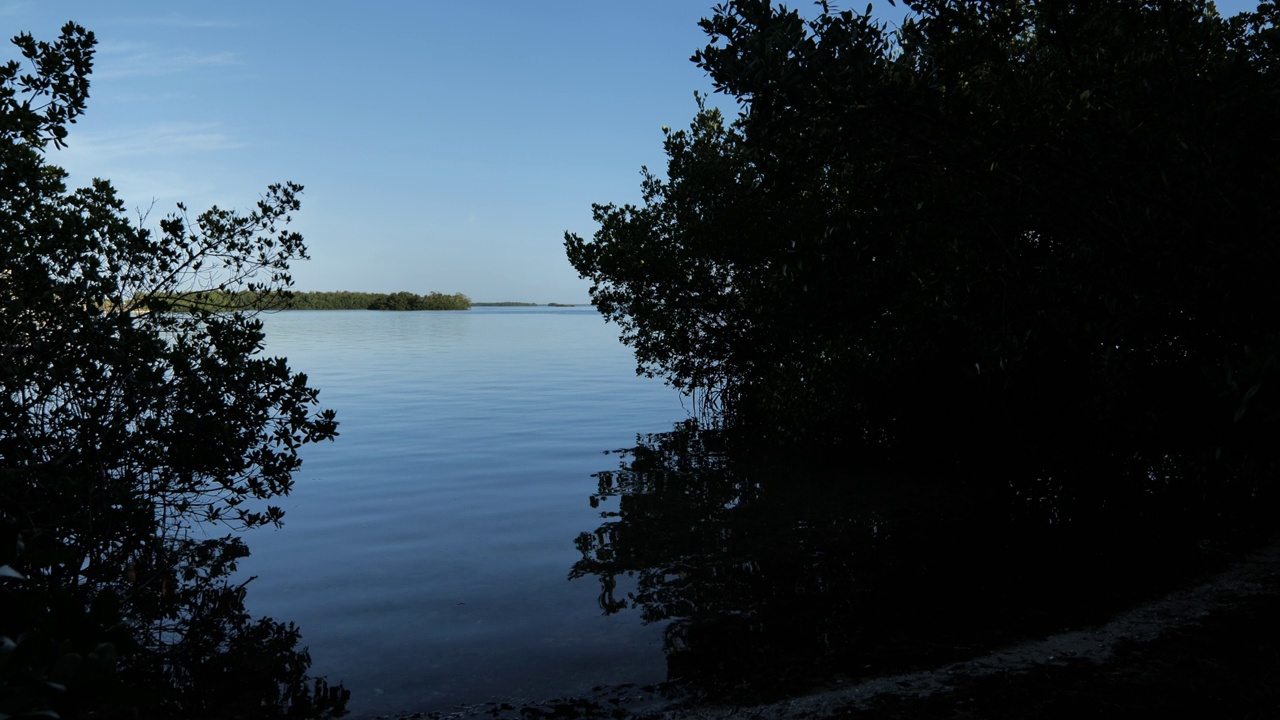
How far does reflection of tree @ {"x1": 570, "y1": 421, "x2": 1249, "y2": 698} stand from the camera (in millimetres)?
8148

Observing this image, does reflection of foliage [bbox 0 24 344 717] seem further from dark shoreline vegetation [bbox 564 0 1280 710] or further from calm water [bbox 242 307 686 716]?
dark shoreline vegetation [bbox 564 0 1280 710]

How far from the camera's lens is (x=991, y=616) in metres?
8.80

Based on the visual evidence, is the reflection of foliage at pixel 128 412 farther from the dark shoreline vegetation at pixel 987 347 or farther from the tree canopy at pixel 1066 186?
the tree canopy at pixel 1066 186

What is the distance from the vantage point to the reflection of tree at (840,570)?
26.7 ft

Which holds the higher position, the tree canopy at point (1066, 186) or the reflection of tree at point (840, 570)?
the tree canopy at point (1066, 186)

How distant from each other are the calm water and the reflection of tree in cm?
61

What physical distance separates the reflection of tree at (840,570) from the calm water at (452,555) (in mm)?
607

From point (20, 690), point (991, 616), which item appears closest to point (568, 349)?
point (991, 616)

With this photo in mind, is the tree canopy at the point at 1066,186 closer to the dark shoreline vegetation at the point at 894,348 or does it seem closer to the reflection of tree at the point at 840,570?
the dark shoreline vegetation at the point at 894,348

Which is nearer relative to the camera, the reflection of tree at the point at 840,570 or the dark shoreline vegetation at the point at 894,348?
the dark shoreline vegetation at the point at 894,348

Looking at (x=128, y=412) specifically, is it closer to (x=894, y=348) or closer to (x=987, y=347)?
(x=987, y=347)

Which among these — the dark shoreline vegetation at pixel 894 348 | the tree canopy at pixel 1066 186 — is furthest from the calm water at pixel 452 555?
the tree canopy at pixel 1066 186

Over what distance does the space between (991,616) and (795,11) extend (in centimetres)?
633

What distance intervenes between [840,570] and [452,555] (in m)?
5.47
